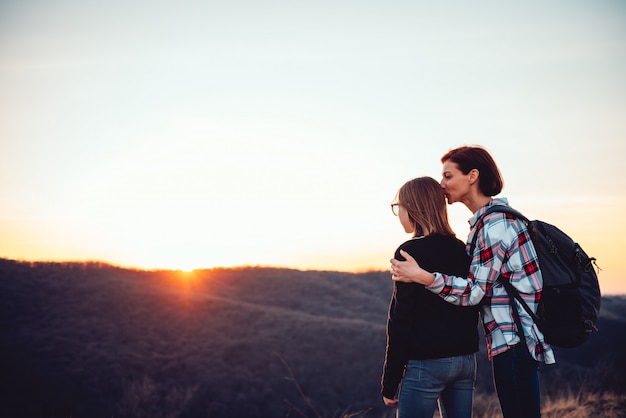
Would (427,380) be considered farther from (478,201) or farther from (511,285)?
(478,201)

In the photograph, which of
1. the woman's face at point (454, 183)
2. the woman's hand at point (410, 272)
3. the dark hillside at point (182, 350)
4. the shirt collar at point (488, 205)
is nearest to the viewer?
the woman's hand at point (410, 272)

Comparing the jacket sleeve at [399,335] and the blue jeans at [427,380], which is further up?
the jacket sleeve at [399,335]

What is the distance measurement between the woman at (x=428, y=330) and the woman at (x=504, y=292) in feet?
0.26

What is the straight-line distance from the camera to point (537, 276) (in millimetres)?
2424

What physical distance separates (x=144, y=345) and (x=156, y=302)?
5039mm

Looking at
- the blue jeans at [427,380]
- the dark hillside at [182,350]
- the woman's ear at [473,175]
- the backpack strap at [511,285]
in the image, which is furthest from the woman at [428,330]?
the dark hillside at [182,350]

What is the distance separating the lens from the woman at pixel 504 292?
7.67 ft

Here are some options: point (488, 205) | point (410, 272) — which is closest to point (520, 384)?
point (410, 272)

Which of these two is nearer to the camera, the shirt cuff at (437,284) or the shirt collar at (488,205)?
the shirt cuff at (437,284)

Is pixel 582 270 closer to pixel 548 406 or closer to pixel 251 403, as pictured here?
pixel 548 406

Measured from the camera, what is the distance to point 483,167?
2656mm

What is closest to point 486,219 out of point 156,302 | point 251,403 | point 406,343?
point 406,343

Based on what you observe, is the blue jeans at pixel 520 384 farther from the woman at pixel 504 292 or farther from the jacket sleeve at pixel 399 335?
the jacket sleeve at pixel 399 335

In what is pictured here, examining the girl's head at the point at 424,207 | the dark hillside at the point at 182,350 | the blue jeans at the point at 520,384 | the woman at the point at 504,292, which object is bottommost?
the dark hillside at the point at 182,350
